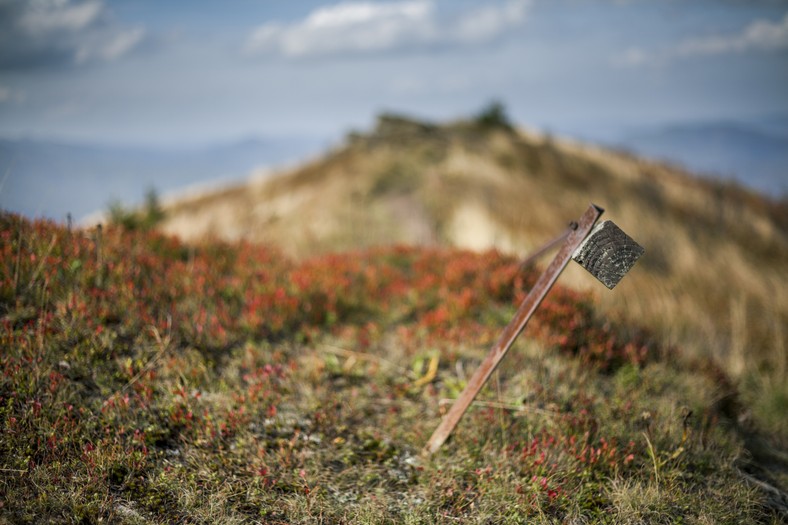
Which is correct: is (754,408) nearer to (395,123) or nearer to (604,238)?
(604,238)

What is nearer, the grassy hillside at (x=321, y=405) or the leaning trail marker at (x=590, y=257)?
the leaning trail marker at (x=590, y=257)

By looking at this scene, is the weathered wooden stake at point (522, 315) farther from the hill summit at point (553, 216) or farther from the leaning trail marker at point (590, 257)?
the hill summit at point (553, 216)

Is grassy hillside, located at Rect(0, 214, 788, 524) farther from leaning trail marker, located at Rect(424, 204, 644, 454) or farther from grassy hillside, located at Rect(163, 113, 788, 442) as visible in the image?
grassy hillside, located at Rect(163, 113, 788, 442)

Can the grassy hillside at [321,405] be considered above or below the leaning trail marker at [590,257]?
below

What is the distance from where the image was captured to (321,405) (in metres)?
4.01

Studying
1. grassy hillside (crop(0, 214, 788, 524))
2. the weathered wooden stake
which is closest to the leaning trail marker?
the weathered wooden stake

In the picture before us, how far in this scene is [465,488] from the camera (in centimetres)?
333

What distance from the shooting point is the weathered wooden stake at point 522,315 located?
9.47 feet

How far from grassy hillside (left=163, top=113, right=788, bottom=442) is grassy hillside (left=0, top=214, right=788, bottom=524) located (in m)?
1.45

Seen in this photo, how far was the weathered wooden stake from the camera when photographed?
2.89m

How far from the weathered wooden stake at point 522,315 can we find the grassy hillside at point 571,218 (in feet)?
11.1

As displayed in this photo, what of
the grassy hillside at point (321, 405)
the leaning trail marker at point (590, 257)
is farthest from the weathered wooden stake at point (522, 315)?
the grassy hillside at point (321, 405)

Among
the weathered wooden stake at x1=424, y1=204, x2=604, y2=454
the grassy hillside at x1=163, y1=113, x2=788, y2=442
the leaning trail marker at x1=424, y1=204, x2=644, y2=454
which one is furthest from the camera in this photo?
the grassy hillside at x1=163, y1=113, x2=788, y2=442

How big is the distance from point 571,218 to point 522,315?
7098mm
